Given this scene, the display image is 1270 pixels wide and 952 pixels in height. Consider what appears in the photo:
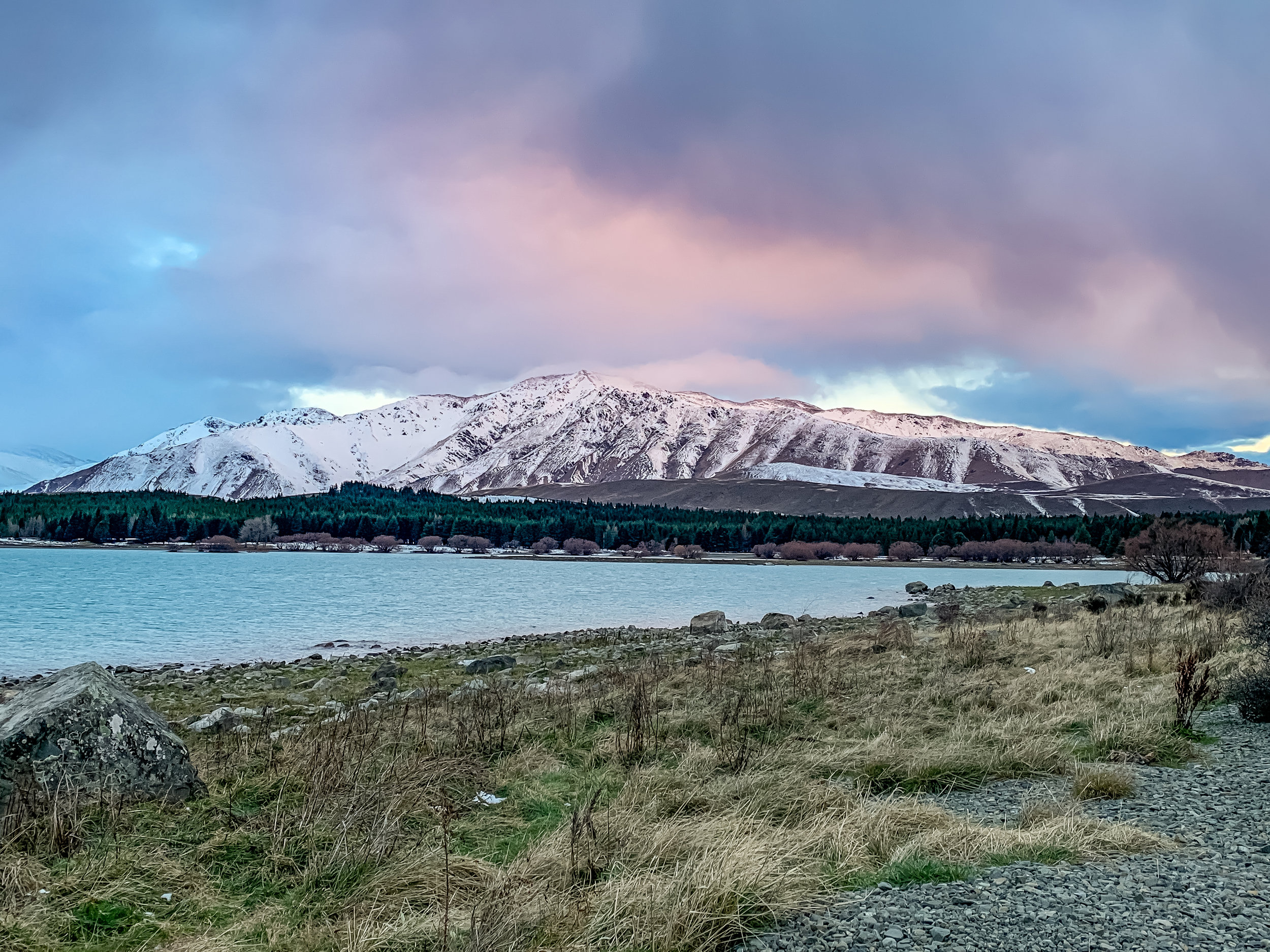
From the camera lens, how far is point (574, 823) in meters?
6.50

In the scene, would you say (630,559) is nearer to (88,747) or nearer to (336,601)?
(336,601)

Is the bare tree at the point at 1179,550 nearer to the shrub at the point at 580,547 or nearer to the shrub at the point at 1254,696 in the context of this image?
the shrub at the point at 1254,696

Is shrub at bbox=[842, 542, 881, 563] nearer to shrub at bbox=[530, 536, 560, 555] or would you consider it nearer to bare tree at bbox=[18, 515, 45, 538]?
shrub at bbox=[530, 536, 560, 555]

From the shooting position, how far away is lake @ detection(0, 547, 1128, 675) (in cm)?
3112

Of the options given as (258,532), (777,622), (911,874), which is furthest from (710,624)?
(258,532)

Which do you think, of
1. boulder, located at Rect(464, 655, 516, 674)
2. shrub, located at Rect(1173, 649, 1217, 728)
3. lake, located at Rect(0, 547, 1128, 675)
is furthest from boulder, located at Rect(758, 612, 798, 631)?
shrub, located at Rect(1173, 649, 1217, 728)

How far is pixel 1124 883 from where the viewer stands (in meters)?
5.36

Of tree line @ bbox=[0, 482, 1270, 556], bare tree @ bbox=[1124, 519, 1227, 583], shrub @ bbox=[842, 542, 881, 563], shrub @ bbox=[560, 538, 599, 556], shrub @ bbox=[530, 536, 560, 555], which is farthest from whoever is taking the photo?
shrub @ bbox=[530, 536, 560, 555]

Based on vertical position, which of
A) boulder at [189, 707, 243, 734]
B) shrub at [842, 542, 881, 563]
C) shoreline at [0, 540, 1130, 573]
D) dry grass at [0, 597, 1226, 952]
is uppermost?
dry grass at [0, 597, 1226, 952]

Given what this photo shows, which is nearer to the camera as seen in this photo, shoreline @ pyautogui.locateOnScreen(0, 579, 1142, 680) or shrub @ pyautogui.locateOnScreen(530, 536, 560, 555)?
shoreline @ pyautogui.locateOnScreen(0, 579, 1142, 680)

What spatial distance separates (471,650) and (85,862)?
2278 cm

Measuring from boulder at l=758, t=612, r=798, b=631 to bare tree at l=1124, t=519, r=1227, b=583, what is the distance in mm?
18763

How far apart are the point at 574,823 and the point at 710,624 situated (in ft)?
91.1

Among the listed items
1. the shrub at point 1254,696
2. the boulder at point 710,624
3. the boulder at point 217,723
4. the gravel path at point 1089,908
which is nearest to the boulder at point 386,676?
the boulder at point 217,723
